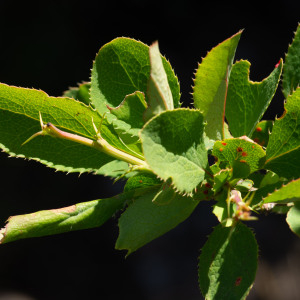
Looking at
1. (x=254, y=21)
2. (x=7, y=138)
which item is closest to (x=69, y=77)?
(x=254, y=21)

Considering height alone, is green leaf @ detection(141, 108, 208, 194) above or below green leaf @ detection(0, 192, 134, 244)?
above

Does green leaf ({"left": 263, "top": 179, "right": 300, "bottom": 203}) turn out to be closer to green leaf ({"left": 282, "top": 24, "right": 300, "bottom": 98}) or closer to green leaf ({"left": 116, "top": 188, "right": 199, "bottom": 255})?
green leaf ({"left": 116, "top": 188, "right": 199, "bottom": 255})

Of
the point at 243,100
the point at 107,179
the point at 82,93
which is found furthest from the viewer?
the point at 107,179

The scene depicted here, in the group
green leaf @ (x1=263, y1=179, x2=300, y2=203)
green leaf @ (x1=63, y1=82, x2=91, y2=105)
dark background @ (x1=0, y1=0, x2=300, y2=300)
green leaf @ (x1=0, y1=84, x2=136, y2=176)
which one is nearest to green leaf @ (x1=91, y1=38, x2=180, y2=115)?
green leaf @ (x1=0, y1=84, x2=136, y2=176)

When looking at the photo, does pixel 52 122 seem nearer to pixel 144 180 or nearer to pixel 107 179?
pixel 144 180

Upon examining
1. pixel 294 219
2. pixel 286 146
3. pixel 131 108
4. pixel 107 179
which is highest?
pixel 131 108

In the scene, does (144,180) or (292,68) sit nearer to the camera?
(144,180)

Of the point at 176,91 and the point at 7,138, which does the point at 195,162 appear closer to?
the point at 176,91

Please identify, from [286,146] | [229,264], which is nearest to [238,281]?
[229,264]
